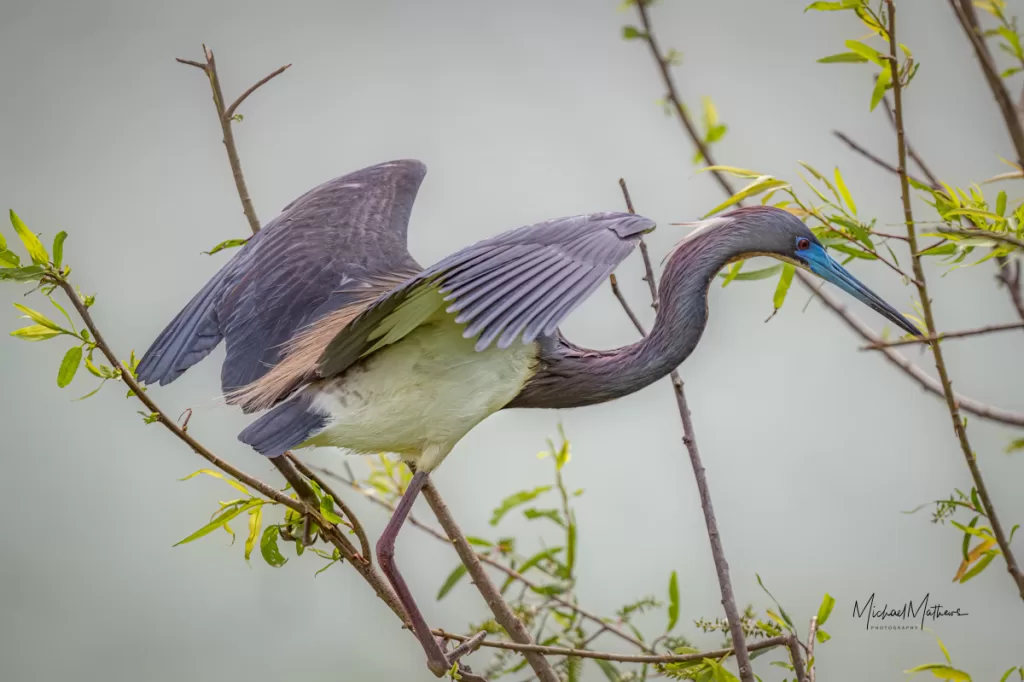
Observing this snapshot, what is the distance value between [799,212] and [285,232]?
2.83ft

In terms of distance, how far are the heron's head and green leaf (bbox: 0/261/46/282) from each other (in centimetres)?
96

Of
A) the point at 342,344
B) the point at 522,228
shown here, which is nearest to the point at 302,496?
the point at 342,344

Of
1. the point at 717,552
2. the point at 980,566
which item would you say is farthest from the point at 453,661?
the point at 980,566

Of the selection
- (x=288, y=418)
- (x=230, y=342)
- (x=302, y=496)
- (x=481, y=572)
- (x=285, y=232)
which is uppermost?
(x=285, y=232)

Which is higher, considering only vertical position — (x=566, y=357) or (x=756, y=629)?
(x=566, y=357)

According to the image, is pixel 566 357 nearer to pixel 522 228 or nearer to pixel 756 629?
pixel 522 228

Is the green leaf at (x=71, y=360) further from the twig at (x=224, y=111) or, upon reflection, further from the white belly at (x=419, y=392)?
the twig at (x=224, y=111)

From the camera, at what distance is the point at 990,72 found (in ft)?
3.88

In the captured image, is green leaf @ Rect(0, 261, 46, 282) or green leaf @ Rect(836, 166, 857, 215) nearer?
green leaf @ Rect(0, 261, 46, 282)

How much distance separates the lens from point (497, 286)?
132cm

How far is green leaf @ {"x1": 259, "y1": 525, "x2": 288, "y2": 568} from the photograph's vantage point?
1.47 meters

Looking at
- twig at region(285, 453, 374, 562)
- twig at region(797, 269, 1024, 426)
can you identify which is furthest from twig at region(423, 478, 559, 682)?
twig at region(797, 269, 1024, 426)

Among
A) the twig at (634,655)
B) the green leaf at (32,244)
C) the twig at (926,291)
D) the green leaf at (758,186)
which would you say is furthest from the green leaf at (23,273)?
the twig at (926,291)

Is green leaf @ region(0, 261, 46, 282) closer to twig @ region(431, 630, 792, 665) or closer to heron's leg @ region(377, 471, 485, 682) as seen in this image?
heron's leg @ region(377, 471, 485, 682)
